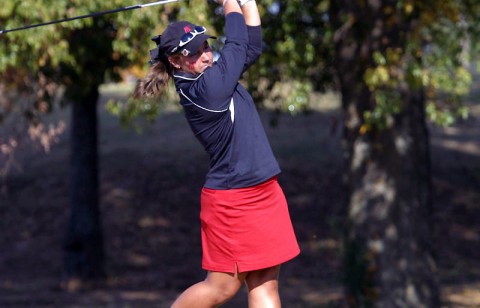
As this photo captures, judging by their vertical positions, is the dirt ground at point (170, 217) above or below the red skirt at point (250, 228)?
below

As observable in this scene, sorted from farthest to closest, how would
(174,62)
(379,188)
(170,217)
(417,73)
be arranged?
(170,217) < (379,188) < (417,73) < (174,62)

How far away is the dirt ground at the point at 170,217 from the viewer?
15.4 metres

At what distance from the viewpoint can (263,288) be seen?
173 inches

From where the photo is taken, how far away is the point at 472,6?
9.58 meters

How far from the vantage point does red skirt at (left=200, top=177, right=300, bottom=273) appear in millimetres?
4242

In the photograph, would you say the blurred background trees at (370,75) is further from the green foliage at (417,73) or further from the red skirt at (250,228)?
the red skirt at (250,228)

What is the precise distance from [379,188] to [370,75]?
131 centimetres

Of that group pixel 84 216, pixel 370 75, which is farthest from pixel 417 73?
pixel 84 216

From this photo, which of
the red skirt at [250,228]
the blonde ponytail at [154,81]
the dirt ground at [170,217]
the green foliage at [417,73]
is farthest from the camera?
the dirt ground at [170,217]

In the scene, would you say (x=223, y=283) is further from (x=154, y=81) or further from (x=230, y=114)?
(x=154, y=81)

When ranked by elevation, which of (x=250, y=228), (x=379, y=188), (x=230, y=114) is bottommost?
(x=379, y=188)

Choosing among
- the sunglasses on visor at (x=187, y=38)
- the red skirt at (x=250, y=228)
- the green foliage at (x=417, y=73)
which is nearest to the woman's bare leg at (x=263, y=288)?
the red skirt at (x=250, y=228)

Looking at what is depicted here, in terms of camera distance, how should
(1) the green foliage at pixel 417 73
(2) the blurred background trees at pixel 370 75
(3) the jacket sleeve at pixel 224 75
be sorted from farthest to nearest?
(2) the blurred background trees at pixel 370 75 < (1) the green foliage at pixel 417 73 < (3) the jacket sleeve at pixel 224 75

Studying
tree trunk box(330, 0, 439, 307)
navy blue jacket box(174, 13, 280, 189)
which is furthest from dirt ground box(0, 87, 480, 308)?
navy blue jacket box(174, 13, 280, 189)
